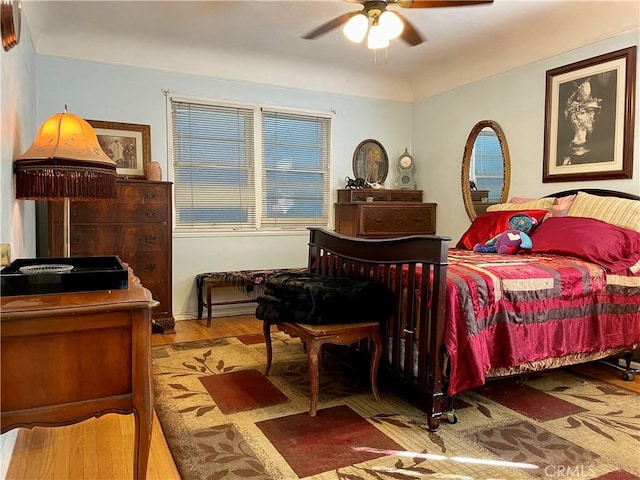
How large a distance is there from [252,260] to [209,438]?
295 cm

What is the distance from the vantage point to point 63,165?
2268mm

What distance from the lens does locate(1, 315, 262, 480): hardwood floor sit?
1917 mm

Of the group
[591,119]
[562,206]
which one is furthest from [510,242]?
[591,119]

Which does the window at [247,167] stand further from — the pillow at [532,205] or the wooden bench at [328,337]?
the wooden bench at [328,337]

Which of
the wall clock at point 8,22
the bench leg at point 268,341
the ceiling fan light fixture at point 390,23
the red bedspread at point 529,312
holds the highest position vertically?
the ceiling fan light fixture at point 390,23

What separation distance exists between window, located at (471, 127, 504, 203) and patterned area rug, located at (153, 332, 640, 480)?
2.12 m

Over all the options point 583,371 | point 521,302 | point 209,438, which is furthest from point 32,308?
point 583,371

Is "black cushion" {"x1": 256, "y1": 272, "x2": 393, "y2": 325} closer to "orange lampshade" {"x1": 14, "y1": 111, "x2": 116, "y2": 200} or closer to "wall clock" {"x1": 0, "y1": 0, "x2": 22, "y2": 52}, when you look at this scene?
"orange lampshade" {"x1": 14, "y1": 111, "x2": 116, "y2": 200}

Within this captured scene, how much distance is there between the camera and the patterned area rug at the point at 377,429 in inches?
77.6

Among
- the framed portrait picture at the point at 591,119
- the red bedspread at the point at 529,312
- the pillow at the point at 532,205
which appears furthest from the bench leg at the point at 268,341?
the framed portrait picture at the point at 591,119

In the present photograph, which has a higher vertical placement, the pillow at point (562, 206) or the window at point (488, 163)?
the window at point (488, 163)

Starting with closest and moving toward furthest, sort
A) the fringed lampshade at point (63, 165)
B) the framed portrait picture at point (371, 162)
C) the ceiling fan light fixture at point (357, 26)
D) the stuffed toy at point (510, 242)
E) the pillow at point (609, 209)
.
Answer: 1. the fringed lampshade at point (63, 165)
2. the ceiling fan light fixture at point (357, 26)
3. the pillow at point (609, 209)
4. the stuffed toy at point (510, 242)
5. the framed portrait picture at point (371, 162)

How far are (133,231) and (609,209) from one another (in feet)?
12.4

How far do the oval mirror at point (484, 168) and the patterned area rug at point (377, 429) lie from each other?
211 centimetres
